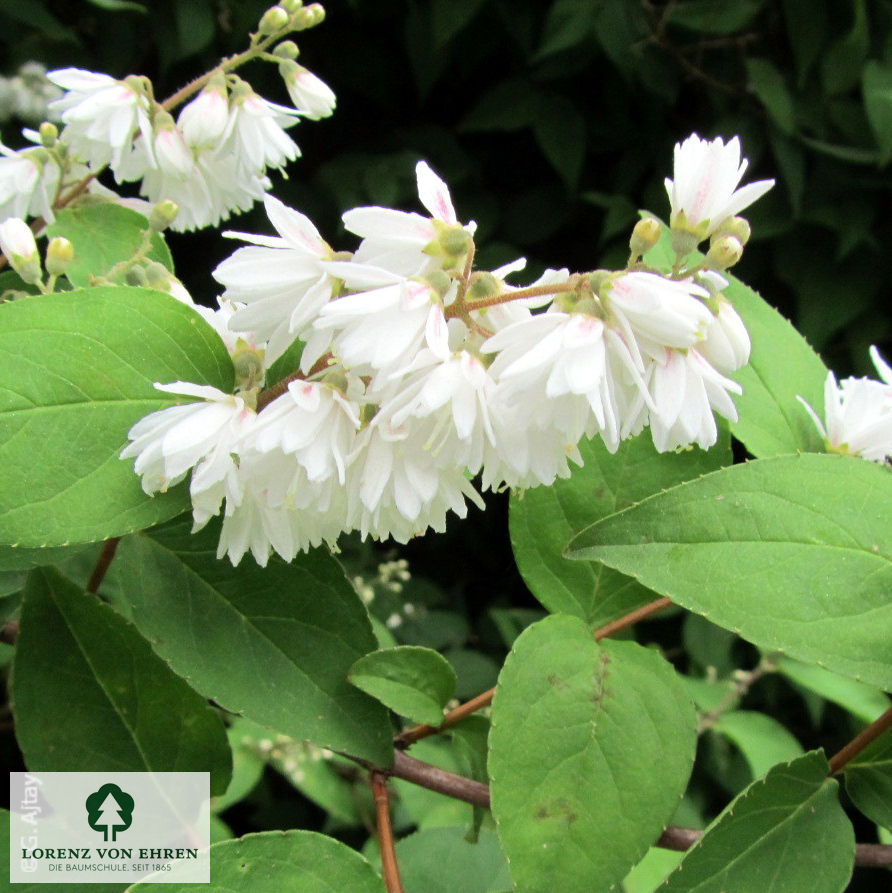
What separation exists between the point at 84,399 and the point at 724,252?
428mm

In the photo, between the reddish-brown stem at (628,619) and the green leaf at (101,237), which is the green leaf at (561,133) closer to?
the green leaf at (101,237)

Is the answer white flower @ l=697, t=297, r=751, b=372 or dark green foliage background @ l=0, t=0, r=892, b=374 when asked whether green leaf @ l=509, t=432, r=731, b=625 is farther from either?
dark green foliage background @ l=0, t=0, r=892, b=374

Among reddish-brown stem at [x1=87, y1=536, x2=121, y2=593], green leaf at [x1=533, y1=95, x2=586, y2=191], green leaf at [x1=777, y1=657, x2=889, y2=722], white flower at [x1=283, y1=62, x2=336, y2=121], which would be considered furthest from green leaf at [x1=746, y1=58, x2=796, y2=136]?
reddish-brown stem at [x1=87, y1=536, x2=121, y2=593]

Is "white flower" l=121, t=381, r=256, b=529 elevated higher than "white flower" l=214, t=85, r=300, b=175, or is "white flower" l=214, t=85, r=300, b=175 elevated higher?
"white flower" l=214, t=85, r=300, b=175

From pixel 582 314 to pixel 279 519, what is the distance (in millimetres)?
255

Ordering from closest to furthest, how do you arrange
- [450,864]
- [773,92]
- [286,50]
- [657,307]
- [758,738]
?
1. [657,307]
2. [450,864]
3. [286,50]
4. [758,738]
5. [773,92]

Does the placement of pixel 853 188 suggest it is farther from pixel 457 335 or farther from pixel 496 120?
pixel 457 335

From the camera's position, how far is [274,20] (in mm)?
993

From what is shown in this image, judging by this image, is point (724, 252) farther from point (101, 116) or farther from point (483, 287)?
point (101, 116)

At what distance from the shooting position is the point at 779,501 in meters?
0.62

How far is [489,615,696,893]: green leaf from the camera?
1.95 feet

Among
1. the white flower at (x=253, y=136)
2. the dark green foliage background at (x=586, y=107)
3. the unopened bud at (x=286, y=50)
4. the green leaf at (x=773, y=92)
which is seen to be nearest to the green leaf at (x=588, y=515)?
the white flower at (x=253, y=136)

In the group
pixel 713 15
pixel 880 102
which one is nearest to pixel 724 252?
pixel 880 102

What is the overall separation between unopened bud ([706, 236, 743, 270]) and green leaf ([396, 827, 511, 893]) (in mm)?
593
